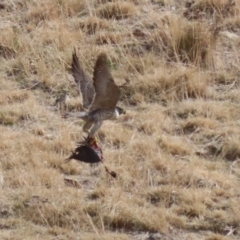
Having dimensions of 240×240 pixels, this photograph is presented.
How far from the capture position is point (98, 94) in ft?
19.0

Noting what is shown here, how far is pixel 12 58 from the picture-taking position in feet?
27.9

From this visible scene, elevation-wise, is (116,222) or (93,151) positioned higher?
(93,151)

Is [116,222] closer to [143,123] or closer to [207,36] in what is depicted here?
[143,123]

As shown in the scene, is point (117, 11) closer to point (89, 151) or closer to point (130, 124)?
point (130, 124)

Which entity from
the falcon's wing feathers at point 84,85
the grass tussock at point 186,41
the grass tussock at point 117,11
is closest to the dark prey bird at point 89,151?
the falcon's wing feathers at point 84,85

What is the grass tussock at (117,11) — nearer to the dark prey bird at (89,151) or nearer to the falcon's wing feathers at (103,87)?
the falcon's wing feathers at (103,87)

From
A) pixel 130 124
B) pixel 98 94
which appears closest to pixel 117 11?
pixel 130 124

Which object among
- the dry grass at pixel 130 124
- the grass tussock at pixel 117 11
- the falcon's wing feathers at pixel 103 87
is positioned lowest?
the dry grass at pixel 130 124

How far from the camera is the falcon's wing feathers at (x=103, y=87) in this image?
5555 mm

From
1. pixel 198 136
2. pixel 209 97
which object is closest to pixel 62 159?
pixel 198 136

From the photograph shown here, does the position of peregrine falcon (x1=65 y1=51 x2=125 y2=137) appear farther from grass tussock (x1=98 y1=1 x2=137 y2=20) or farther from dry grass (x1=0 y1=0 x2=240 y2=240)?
grass tussock (x1=98 y1=1 x2=137 y2=20)

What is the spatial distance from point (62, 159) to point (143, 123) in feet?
2.86

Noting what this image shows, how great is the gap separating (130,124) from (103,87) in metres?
1.78

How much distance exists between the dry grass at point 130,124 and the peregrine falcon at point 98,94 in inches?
21.1
